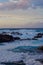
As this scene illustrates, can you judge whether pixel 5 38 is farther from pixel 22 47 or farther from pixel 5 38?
pixel 22 47

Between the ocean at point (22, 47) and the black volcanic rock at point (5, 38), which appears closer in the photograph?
the ocean at point (22, 47)

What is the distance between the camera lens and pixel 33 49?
2205 mm

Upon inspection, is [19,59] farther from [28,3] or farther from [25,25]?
A: [28,3]

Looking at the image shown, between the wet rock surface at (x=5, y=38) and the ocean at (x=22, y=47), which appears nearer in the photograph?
the ocean at (x=22, y=47)

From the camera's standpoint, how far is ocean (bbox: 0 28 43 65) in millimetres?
2117

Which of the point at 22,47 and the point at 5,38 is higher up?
the point at 5,38

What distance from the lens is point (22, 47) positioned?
2205 mm

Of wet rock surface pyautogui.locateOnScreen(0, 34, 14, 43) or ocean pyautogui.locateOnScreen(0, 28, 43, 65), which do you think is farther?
wet rock surface pyautogui.locateOnScreen(0, 34, 14, 43)

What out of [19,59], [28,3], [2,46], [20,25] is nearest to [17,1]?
[28,3]

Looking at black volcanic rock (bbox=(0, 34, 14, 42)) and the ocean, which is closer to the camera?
the ocean

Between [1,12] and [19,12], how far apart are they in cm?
26

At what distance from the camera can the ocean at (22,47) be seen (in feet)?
6.95

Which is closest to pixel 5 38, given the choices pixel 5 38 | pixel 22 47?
pixel 5 38

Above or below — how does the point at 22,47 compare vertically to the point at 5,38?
below
